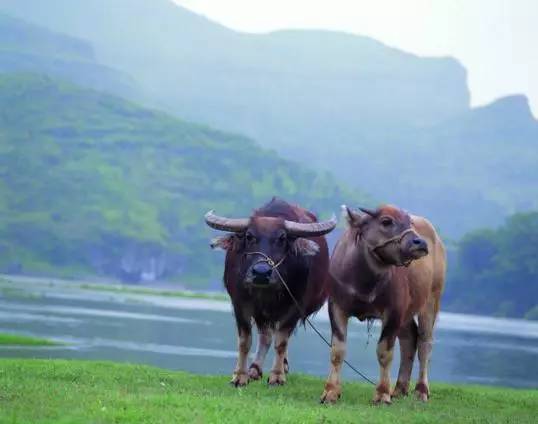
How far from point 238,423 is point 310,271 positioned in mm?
5881

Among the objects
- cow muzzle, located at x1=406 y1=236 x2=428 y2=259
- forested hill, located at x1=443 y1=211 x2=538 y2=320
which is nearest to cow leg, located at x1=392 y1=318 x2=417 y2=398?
cow muzzle, located at x1=406 y1=236 x2=428 y2=259

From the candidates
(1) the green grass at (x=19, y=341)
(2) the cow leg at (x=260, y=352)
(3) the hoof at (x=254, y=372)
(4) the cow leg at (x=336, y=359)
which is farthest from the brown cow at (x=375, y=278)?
(1) the green grass at (x=19, y=341)

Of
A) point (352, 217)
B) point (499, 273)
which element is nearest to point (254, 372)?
point (352, 217)

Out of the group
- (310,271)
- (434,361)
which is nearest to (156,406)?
(310,271)

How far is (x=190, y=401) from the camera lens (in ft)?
45.7

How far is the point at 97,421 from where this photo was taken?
39.5 feet

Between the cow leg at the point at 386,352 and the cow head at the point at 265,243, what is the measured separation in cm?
179

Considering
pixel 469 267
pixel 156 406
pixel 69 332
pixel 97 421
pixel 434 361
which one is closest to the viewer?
pixel 97 421

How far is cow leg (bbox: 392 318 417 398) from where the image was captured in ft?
59.2

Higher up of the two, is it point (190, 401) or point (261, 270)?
point (261, 270)

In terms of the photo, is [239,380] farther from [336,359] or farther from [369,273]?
[369,273]

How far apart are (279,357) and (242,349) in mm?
901

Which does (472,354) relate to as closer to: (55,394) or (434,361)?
(434,361)

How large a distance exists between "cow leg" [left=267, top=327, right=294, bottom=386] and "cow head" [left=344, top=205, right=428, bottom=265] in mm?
2822
